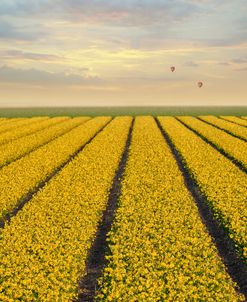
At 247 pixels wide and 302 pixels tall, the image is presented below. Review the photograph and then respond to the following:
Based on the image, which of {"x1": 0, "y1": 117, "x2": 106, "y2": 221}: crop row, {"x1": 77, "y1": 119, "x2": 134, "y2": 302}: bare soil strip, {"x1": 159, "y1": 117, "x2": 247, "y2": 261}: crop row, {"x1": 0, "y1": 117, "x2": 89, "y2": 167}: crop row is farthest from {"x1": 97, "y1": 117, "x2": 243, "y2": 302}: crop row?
Answer: {"x1": 0, "y1": 117, "x2": 89, "y2": 167}: crop row

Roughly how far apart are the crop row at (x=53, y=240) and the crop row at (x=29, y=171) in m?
1.30

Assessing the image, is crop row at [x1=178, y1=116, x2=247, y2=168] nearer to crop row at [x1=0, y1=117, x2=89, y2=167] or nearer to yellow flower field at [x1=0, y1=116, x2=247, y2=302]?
yellow flower field at [x1=0, y1=116, x2=247, y2=302]

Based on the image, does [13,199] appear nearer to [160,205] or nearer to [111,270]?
[160,205]

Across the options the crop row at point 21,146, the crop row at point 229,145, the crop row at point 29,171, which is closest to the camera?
the crop row at point 29,171

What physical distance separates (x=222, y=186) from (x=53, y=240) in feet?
31.0

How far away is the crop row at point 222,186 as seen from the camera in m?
13.7

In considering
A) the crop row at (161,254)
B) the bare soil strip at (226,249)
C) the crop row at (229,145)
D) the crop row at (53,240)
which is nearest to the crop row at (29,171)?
the crop row at (53,240)

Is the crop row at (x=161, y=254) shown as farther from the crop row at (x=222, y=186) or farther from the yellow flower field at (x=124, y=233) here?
the crop row at (x=222, y=186)

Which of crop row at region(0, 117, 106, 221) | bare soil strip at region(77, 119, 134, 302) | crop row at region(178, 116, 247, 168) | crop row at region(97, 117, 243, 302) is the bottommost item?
bare soil strip at region(77, 119, 134, 302)

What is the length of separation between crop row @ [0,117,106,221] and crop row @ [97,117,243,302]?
196 inches

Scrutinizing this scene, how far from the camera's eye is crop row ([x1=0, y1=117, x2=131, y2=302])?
9570mm

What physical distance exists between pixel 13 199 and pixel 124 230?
6691 mm

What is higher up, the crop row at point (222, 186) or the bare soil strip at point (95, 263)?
the crop row at point (222, 186)

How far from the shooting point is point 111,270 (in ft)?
33.4
